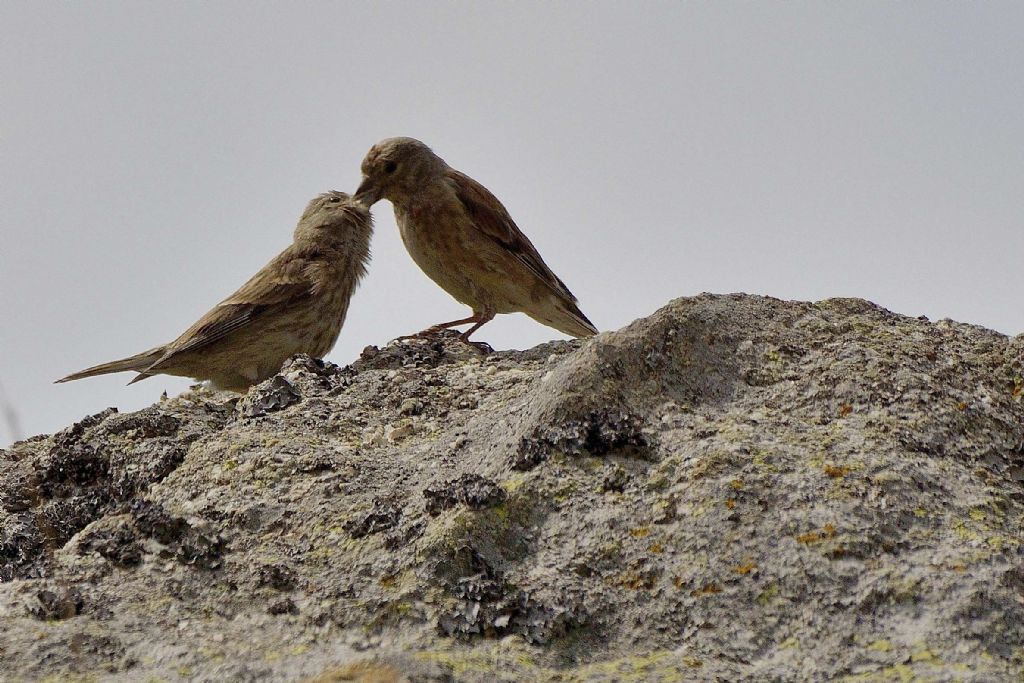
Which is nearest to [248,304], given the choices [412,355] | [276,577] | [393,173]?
[393,173]

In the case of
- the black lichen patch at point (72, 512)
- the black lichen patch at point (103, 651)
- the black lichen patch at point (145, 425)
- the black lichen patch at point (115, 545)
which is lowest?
the black lichen patch at point (103, 651)

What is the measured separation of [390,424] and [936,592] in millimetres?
1777

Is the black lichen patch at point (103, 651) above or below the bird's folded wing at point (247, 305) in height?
below

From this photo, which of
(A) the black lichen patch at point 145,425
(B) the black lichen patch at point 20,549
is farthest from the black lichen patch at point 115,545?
(A) the black lichen patch at point 145,425

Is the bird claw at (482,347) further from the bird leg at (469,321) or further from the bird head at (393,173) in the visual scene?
the bird head at (393,173)

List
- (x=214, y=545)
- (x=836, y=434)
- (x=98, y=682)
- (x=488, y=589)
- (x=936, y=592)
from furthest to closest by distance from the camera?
(x=836, y=434)
(x=214, y=545)
(x=488, y=589)
(x=936, y=592)
(x=98, y=682)

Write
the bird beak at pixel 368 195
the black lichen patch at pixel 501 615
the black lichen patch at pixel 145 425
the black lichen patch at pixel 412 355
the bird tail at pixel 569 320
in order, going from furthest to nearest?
the bird tail at pixel 569 320 → the bird beak at pixel 368 195 → the black lichen patch at pixel 412 355 → the black lichen patch at pixel 145 425 → the black lichen patch at pixel 501 615

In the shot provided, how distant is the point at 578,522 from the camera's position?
111 inches

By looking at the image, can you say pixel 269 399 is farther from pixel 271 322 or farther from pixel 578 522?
pixel 271 322

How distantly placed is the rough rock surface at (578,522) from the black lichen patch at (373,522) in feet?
0.04

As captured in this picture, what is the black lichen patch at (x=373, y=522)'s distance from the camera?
2.85m

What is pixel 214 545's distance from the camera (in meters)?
2.86

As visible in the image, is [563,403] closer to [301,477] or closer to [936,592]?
[301,477]

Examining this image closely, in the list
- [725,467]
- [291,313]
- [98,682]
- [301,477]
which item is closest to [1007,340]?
[725,467]
